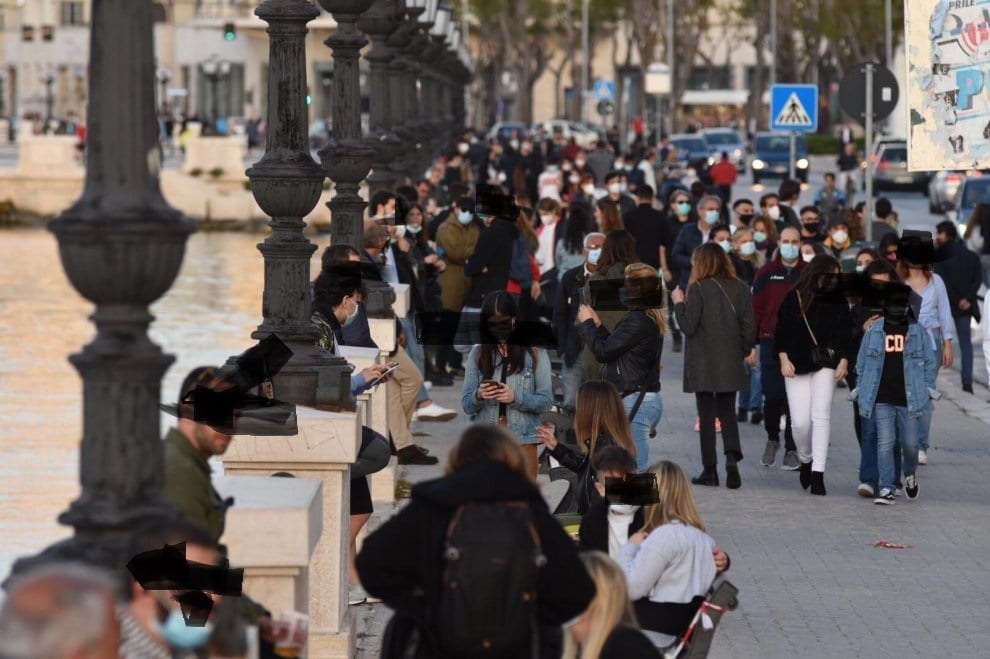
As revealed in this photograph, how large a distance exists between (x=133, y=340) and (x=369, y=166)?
9.85 m

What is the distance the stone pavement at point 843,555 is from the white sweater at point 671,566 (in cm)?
81

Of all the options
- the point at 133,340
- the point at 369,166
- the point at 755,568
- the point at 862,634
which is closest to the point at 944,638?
the point at 862,634

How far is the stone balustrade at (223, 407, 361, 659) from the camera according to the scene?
30.5 ft

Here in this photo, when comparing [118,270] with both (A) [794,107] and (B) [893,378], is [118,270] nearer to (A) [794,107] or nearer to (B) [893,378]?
(B) [893,378]

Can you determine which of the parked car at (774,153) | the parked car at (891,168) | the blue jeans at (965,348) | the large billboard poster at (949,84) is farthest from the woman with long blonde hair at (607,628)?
the parked car at (774,153)

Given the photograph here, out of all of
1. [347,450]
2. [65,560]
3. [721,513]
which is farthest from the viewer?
[721,513]

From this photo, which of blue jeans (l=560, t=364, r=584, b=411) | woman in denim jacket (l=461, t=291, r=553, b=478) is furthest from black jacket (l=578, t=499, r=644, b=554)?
blue jeans (l=560, t=364, r=584, b=411)

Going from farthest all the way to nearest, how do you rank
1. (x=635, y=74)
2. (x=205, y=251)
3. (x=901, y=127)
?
(x=635, y=74), (x=901, y=127), (x=205, y=251)

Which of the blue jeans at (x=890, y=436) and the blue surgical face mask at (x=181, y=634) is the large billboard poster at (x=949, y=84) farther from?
the blue surgical face mask at (x=181, y=634)

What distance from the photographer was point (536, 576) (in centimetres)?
578

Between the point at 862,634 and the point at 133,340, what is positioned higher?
the point at 133,340

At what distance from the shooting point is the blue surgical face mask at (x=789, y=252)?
15.9m

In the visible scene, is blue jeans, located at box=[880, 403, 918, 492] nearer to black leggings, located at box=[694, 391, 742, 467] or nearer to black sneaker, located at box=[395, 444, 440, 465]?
black leggings, located at box=[694, 391, 742, 467]

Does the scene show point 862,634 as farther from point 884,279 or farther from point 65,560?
point 65,560
